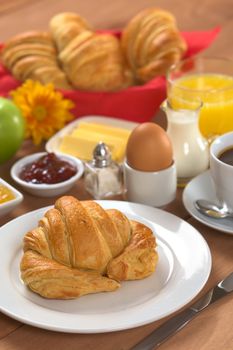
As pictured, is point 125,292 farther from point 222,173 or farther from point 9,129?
point 9,129

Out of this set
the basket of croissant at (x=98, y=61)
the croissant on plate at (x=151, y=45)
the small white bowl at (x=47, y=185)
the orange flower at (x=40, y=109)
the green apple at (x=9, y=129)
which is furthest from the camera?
the croissant on plate at (x=151, y=45)

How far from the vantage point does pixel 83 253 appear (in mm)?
1151

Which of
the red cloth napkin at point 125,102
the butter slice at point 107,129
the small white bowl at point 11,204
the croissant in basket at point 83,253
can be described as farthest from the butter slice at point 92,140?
the croissant in basket at point 83,253

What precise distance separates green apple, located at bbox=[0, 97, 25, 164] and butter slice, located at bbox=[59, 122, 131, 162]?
10 cm

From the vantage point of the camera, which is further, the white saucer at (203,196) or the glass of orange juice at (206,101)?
the glass of orange juice at (206,101)

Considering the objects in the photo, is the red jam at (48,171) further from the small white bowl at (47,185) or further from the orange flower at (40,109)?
the orange flower at (40,109)

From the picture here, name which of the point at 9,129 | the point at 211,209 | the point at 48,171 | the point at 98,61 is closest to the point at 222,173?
the point at 211,209

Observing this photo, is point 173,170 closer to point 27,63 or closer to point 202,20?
point 27,63

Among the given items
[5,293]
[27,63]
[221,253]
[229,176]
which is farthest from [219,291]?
[27,63]

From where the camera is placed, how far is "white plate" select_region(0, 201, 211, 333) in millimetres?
1072

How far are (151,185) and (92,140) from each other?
0.25 metres

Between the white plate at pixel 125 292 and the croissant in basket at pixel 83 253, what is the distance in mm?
21

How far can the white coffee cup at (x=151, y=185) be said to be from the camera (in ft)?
4.60

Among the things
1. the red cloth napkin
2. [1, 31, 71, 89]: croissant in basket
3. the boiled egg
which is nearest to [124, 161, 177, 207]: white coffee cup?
the boiled egg
